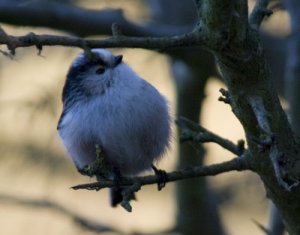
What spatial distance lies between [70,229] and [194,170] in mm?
Answer: 2773

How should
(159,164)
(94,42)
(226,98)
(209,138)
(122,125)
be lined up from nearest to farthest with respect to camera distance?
(94,42)
(226,98)
(209,138)
(122,125)
(159,164)

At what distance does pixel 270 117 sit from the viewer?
7.47 feet

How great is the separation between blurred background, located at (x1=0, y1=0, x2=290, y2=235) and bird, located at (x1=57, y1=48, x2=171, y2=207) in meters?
0.29

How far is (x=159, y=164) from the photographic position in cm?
349

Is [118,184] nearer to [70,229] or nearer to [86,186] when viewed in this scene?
[86,186]

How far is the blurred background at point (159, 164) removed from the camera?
13.7ft

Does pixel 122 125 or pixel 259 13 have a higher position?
A: pixel 259 13

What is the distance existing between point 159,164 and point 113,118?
19.9 inches

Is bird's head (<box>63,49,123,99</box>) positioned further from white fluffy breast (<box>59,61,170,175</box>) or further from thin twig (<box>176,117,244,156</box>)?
thin twig (<box>176,117,244,156</box>)

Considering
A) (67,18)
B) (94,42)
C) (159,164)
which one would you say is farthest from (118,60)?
(94,42)

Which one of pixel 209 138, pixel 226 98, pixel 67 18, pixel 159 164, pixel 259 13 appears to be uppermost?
pixel 259 13

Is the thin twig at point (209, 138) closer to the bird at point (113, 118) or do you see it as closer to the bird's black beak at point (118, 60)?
the bird at point (113, 118)

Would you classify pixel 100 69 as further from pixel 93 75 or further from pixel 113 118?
pixel 113 118

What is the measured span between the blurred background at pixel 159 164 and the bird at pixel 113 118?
29 cm
